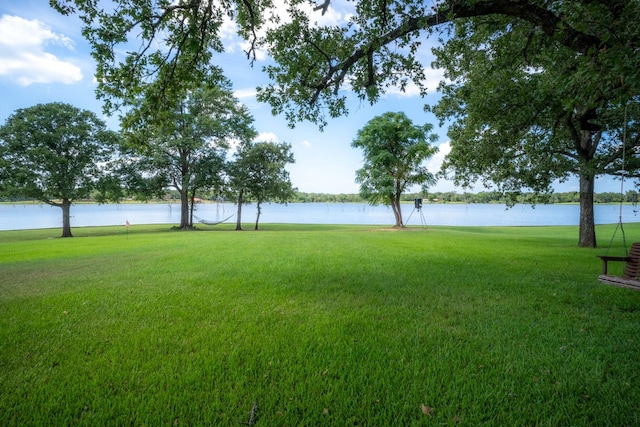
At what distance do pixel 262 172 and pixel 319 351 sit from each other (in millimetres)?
27347

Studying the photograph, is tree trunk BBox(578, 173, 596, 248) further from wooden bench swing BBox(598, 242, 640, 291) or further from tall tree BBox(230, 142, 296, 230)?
tall tree BBox(230, 142, 296, 230)

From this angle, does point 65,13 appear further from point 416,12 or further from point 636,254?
point 636,254

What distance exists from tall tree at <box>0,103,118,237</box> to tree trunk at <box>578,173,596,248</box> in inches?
1301

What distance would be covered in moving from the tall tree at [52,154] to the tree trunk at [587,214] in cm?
3303

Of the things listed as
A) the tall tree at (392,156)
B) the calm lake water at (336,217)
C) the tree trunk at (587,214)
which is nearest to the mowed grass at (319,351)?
the tree trunk at (587,214)

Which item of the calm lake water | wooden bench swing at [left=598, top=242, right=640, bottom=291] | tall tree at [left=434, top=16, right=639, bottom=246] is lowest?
the calm lake water

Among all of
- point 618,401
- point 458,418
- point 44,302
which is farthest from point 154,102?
point 618,401

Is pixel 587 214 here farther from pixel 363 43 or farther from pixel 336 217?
pixel 336 217

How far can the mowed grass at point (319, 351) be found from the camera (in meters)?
2.65

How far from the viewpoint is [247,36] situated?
8016 mm

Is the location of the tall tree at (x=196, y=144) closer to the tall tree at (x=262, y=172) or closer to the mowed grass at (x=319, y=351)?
the tall tree at (x=262, y=172)

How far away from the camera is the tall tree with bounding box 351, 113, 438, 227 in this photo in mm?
27078

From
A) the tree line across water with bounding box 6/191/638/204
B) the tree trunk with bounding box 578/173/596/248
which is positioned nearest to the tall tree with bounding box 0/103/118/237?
the tree line across water with bounding box 6/191/638/204

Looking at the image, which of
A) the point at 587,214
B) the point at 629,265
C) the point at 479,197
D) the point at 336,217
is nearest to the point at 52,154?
the point at 629,265
